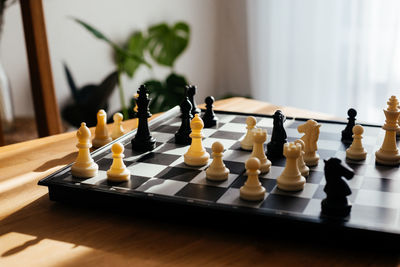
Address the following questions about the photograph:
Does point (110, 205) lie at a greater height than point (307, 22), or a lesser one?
lesser

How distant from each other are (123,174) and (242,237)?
Result: 36 centimetres

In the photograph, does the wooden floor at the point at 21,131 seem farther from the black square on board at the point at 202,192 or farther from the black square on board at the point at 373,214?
the black square on board at the point at 373,214

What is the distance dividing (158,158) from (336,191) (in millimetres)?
575

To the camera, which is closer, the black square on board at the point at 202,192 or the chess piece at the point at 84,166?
the black square on board at the point at 202,192

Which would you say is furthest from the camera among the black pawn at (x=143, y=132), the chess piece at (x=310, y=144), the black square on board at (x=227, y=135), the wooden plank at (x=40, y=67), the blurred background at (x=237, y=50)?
the blurred background at (x=237, y=50)

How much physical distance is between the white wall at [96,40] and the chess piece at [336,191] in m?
2.44

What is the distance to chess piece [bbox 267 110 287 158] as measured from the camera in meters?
1.50

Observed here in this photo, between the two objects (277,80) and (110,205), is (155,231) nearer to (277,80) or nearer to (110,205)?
(110,205)

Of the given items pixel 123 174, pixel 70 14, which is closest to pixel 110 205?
pixel 123 174

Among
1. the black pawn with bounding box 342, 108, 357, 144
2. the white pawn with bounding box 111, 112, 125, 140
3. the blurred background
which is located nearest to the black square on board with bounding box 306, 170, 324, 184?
the black pawn with bounding box 342, 108, 357, 144

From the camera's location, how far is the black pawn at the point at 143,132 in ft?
5.15

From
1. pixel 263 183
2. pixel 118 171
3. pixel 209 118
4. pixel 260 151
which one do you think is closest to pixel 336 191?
pixel 263 183

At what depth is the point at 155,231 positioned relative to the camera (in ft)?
3.85

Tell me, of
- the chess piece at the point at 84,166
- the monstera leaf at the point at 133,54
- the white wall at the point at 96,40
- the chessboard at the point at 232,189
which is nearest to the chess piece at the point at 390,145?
the chessboard at the point at 232,189
